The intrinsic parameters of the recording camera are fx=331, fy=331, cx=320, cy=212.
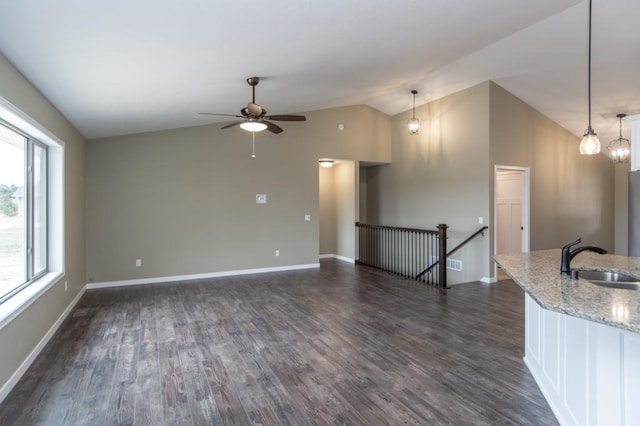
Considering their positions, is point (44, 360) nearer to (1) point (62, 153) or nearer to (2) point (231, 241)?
(1) point (62, 153)

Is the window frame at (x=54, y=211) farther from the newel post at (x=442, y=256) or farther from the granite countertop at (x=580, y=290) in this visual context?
the newel post at (x=442, y=256)

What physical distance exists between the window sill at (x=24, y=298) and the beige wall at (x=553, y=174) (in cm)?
626

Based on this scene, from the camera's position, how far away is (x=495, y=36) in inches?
163

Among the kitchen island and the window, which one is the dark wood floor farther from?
the window

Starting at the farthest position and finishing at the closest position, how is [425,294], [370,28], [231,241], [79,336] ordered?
[231,241] < [425,294] < [79,336] < [370,28]

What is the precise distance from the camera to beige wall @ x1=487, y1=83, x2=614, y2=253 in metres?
5.80

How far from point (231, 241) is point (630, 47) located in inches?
261

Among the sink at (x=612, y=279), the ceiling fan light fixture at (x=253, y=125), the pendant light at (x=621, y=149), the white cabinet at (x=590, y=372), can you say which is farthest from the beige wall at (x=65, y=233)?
the pendant light at (x=621, y=149)

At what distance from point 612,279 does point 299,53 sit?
10.9 feet

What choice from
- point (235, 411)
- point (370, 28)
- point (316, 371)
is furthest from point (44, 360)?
point (370, 28)

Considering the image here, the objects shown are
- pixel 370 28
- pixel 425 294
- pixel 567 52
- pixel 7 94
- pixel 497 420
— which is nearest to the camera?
pixel 497 420

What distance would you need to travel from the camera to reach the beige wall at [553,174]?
5.80 m

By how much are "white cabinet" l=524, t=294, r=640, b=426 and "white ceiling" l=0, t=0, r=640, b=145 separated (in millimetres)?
2742

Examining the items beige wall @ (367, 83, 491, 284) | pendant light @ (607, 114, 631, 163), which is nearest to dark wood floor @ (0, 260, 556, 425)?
beige wall @ (367, 83, 491, 284)
